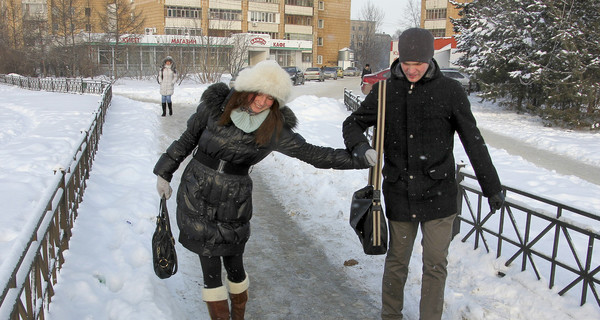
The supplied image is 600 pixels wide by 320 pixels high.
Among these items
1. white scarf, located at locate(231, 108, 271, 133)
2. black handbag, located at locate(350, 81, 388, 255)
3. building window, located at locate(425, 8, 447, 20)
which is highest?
building window, located at locate(425, 8, 447, 20)

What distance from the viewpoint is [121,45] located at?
45562 millimetres

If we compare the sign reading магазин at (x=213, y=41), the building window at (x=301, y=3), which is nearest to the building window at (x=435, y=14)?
the building window at (x=301, y=3)

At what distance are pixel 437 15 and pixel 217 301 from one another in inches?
2930

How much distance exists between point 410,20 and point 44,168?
69.1 metres

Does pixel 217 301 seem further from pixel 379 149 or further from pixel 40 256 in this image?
pixel 379 149

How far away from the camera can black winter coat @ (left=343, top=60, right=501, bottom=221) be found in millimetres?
3080

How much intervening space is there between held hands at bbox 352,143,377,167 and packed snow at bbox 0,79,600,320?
1450 millimetres

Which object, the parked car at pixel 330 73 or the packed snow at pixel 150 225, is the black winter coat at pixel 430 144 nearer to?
the packed snow at pixel 150 225

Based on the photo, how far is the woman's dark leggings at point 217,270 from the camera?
10.2 ft

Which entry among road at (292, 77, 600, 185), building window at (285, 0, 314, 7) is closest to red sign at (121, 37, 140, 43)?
building window at (285, 0, 314, 7)

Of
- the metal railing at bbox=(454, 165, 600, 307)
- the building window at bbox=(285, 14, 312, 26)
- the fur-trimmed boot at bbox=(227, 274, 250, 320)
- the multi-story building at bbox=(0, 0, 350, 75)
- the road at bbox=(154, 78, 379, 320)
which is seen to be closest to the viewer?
the fur-trimmed boot at bbox=(227, 274, 250, 320)

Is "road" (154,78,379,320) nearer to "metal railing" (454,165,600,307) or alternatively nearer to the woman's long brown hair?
the woman's long brown hair

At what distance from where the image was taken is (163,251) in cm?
316

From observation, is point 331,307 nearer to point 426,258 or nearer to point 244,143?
point 426,258
